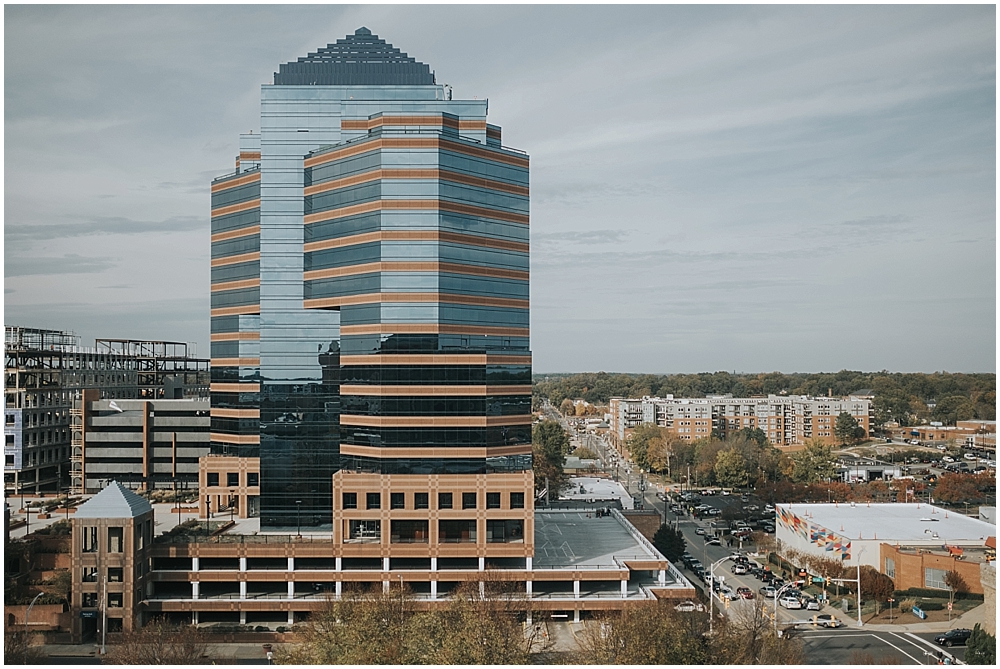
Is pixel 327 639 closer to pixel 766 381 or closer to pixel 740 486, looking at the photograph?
pixel 740 486

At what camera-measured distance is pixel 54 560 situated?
3506 cm

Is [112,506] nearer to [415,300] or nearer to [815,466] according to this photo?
[415,300]

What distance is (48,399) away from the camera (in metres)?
56.4

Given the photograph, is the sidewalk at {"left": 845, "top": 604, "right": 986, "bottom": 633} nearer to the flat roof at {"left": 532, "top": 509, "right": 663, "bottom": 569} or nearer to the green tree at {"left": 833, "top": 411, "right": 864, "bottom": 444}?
the flat roof at {"left": 532, "top": 509, "right": 663, "bottom": 569}

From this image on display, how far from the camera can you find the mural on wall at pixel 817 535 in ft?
127

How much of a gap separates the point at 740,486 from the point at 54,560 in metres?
49.0

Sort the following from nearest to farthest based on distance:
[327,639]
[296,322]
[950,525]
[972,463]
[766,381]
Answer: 1. [327,639]
2. [296,322]
3. [950,525]
4. [972,463]
5. [766,381]

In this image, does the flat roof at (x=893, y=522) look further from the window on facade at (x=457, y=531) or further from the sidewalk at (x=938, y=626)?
the window on facade at (x=457, y=531)

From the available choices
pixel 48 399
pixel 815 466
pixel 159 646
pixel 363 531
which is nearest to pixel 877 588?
pixel 363 531

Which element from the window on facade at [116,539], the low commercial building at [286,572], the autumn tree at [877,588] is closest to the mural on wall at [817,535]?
the autumn tree at [877,588]

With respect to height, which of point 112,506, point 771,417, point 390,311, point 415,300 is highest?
point 415,300

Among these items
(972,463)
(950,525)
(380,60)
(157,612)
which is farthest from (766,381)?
(157,612)

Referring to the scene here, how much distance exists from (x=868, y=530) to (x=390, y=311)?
24.3m

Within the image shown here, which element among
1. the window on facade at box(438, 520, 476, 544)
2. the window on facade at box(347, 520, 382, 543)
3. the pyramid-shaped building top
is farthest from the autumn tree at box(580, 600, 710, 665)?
the pyramid-shaped building top
